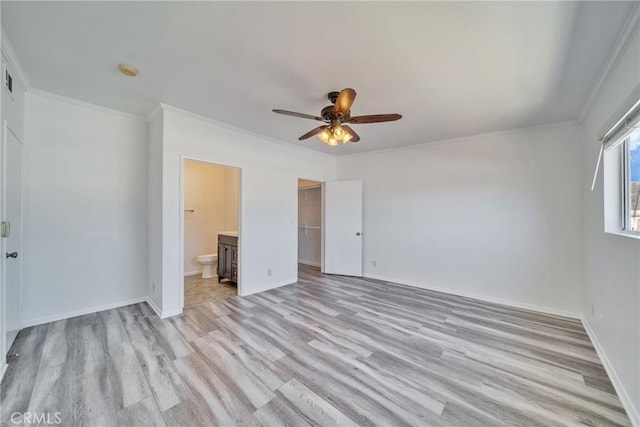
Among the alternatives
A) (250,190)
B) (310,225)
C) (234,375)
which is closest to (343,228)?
(310,225)

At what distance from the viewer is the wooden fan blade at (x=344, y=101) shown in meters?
2.04

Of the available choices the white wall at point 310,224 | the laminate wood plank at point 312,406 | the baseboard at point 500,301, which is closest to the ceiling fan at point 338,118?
the laminate wood plank at point 312,406

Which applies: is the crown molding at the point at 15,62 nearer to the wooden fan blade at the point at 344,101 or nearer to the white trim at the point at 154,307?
the wooden fan blade at the point at 344,101

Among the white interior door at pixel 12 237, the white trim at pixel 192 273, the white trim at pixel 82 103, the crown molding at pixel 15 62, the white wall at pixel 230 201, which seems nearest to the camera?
the crown molding at pixel 15 62

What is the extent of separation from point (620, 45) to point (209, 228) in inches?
233

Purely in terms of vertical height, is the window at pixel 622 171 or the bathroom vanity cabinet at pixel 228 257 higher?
the window at pixel 622 171

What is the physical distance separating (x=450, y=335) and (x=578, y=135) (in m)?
3.00

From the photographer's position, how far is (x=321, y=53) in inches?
74.9

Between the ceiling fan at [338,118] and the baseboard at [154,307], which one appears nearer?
the ceiling fan at [338,118]

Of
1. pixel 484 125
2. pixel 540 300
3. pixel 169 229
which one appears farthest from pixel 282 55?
pixel 540 300

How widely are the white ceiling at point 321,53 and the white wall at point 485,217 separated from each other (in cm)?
74

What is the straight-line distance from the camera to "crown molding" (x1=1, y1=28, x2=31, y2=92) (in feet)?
6.05

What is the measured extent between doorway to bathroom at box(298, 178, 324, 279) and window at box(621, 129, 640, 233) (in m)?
4.77

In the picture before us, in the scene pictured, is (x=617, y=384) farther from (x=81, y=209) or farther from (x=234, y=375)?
(x=81, y=209)
